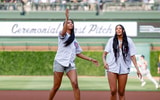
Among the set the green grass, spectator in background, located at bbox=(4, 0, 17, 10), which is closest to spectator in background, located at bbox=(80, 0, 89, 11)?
spectator in background, located at bbox=(4, 0, 17, 10)

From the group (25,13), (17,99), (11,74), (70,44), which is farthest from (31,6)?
(70,44)

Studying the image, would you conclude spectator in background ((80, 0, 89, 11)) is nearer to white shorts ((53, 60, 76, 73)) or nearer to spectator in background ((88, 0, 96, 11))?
spectator in background ((88, 0, 96, 11))

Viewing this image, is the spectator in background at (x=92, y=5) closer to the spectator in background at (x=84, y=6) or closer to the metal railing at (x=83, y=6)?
the metal railing at (x=83, y=6)

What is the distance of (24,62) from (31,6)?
17.9ft

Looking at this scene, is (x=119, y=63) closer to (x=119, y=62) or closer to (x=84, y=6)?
(x=119, y=62)

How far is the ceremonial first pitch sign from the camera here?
1377 inches

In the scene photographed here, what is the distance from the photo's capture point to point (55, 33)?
35.3 meters

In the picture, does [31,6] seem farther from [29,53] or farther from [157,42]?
[157,42]

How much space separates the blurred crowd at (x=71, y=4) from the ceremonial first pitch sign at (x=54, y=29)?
1.15m

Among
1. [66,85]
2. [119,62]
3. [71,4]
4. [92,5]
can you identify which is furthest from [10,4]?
[119,62]

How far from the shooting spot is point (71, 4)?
35531 millimetres

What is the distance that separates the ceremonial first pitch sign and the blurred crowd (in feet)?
3.76

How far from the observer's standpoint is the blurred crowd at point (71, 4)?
35453mm

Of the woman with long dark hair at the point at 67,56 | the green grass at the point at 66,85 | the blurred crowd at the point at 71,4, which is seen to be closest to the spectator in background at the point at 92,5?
the blurred crowd at the point at 71,4
